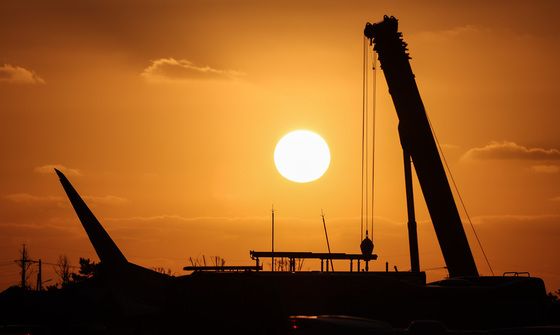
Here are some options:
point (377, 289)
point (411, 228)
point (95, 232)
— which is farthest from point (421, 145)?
point (95, 232)

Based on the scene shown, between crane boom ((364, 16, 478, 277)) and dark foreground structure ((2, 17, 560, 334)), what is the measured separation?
0.06 meters

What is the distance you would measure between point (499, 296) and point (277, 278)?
33.6 feet

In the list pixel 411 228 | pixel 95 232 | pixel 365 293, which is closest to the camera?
pixel 365 293

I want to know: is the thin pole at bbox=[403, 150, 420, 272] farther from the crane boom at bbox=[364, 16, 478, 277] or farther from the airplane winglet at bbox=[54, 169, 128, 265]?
the airplane winglet at bbox=[54, 169, 128, 265]

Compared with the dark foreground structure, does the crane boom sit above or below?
above

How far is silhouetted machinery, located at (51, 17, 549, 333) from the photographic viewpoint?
1062 inches

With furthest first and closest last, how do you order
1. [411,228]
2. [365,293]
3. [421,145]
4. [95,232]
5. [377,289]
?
[411,228]
[421,145]
[95,232]
[365,293]
[377,289]

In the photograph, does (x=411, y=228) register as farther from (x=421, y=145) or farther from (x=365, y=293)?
(x=365, y=293)

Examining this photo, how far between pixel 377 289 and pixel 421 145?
13.5 m

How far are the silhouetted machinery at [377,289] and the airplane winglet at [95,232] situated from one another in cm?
6

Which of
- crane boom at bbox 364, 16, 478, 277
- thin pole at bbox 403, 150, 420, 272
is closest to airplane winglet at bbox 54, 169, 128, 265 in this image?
crane boom at bbox 364, 16, 478, 277

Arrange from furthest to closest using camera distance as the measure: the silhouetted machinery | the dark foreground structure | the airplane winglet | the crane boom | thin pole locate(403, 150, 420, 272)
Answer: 1. thin pole locate(403, 150, 420, 272)
2. the crane boom
3. the airplane winglet
4. the silhouetted machinery
5. the dark foreground structure

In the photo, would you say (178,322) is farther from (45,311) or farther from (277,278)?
(45,311)

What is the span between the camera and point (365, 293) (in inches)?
1324
